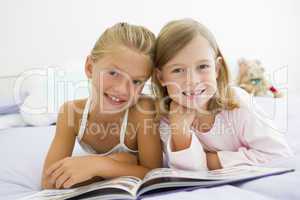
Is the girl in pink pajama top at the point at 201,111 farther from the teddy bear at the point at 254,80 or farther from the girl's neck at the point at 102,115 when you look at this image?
the teddy bear at the point at 254,80

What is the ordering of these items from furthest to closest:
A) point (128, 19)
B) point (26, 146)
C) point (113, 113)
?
point (128, 19)
point (26, 146)
point (113, 113)

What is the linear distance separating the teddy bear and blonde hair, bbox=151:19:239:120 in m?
1.40

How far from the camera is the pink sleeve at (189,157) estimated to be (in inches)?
28.3

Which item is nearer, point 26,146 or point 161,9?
point 26,146

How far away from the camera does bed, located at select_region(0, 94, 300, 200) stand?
537 millimetres

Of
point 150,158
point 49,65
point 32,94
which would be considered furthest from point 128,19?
point 150,158

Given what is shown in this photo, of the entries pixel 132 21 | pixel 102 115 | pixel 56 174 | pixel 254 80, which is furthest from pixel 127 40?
pixel 254 80

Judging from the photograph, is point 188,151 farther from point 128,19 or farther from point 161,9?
point 161,9

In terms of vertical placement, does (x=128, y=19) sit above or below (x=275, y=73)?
above

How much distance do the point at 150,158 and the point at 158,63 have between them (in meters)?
0.22

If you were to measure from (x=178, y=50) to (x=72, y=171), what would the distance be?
1.08 feet

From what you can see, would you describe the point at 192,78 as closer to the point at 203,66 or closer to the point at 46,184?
the point at 203,66

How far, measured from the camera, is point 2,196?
0.66 meters

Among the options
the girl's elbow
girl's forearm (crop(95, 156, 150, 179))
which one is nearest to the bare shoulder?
girl's forearm (crop(95, 156, 150, 179))
